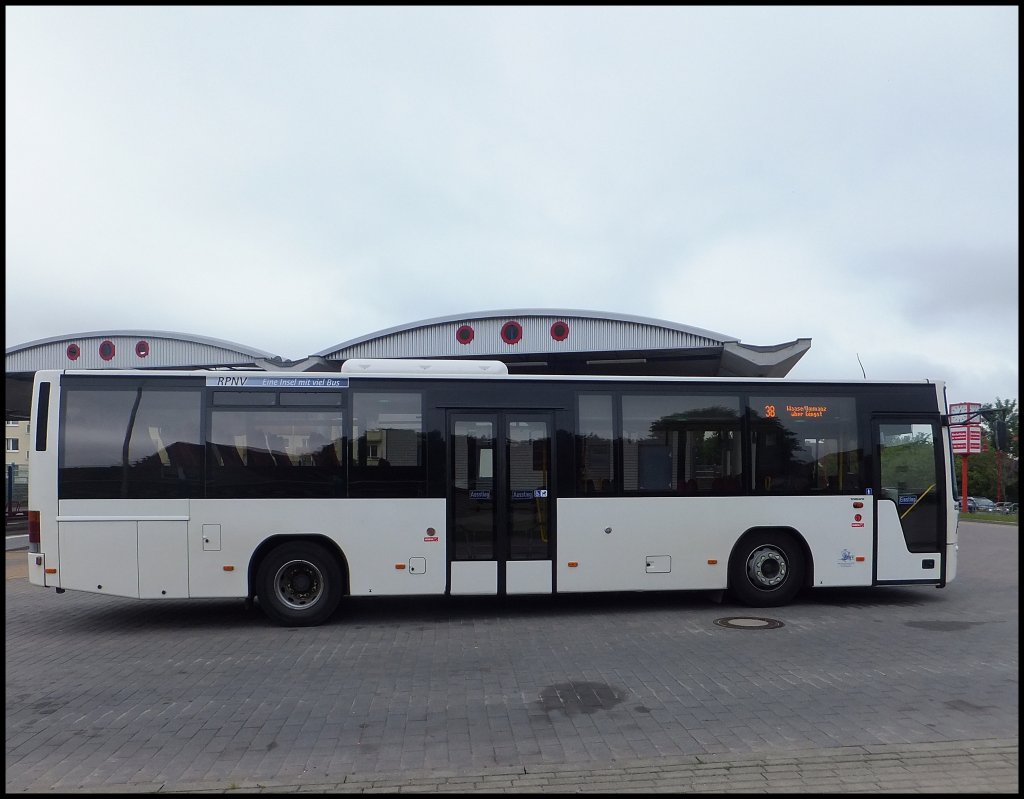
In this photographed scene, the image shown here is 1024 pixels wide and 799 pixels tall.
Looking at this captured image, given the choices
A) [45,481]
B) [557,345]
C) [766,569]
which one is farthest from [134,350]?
[766,569]

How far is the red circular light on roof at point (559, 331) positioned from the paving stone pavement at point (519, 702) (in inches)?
423

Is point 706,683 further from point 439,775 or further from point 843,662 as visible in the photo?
point 439,775

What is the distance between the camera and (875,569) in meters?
9.40

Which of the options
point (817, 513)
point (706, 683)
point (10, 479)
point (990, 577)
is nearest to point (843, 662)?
point (706, 683)

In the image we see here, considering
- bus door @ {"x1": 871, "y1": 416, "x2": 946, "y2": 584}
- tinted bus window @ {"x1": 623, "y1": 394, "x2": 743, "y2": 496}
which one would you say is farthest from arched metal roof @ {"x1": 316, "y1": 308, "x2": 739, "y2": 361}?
tinted bus window @ {"x1": 623, "y1": 394, "x2": 743, "y2": 496}

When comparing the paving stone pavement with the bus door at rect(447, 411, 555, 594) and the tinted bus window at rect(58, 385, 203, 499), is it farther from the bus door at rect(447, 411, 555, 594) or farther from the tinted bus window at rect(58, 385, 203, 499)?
the tinted bus window at rect(58, 385, 203, 499)

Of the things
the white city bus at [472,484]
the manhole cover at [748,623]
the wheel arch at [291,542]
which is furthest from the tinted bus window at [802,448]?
the wheel arch at [291,542]

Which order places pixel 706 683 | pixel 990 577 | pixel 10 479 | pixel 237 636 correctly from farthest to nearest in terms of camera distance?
1. pixel 10 479
2. pixel 990 577
3. pixel 237 636
4. pixel 706 683

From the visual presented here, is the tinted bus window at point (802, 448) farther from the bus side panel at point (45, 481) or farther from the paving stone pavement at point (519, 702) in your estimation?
the bus side panel at point (45, 481)

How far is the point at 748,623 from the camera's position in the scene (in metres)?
8.48

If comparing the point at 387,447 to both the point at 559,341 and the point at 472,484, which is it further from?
the point at 559,341

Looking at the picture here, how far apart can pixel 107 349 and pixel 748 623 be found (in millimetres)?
20840

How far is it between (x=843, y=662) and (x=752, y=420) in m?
3.49

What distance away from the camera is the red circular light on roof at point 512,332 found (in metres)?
19.3
